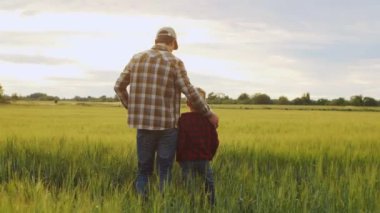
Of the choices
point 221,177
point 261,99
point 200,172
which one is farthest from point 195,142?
point 261,99

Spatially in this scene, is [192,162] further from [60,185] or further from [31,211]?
[60,185]

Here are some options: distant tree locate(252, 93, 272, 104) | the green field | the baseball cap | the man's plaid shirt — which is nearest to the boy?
the man's plaid shirt

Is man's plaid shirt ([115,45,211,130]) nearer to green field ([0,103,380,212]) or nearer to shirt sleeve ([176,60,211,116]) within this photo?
shirt sleeve ([176,60,211,116])

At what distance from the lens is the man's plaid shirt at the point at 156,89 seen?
502cm

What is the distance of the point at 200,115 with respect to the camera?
5043 mm

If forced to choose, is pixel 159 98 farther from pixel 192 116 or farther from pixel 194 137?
pixel 194 137

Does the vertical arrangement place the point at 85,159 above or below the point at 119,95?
below

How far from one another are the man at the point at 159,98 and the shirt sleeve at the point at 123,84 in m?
0.07

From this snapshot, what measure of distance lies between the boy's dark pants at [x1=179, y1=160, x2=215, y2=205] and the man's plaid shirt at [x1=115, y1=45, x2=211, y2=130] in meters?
0.42

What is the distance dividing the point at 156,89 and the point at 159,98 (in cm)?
9

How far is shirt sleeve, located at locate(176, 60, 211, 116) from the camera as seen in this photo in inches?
193

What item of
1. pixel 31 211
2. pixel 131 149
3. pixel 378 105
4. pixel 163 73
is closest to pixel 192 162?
pixel 163 73

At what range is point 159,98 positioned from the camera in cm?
507

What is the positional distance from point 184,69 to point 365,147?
17.6 feet
